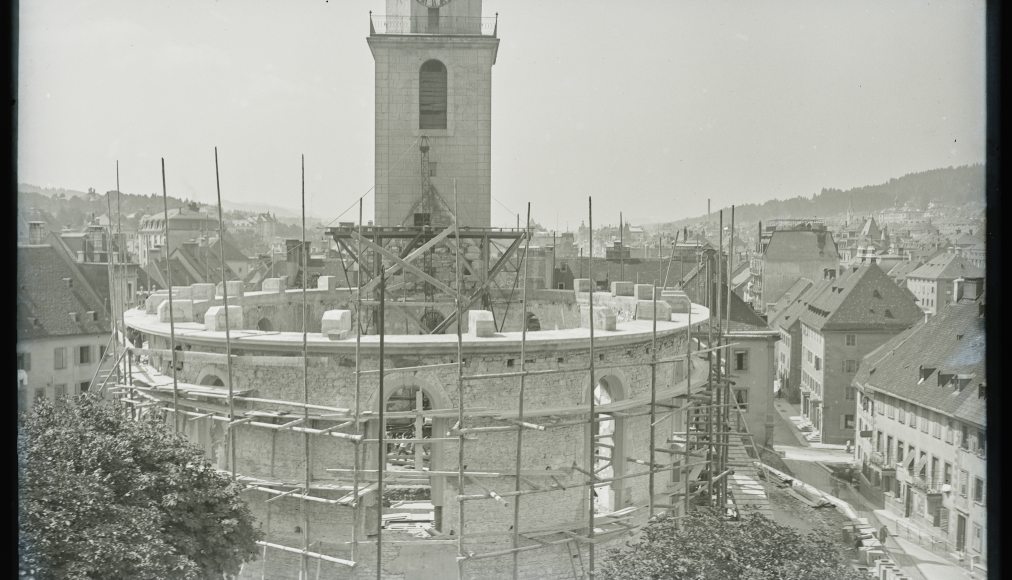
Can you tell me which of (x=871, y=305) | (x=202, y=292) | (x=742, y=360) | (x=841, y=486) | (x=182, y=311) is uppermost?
(x=202, y=292)

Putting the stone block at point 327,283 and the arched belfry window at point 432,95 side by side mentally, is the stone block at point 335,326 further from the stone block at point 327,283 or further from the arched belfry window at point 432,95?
the arched belfry window at point 432,95

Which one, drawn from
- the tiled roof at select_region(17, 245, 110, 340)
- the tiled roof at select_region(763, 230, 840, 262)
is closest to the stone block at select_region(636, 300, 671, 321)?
the tiled roof at select_region(17, 245, 110, 340)

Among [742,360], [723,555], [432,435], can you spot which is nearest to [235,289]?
[432,435]

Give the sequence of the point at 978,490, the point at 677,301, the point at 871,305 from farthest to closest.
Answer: the point at 871,305, the point at 978,490, the point at 677,301

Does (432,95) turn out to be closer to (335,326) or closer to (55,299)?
(335,326)

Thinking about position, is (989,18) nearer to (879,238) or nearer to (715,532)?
(715,532)

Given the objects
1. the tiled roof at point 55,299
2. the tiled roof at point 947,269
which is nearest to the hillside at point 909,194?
the tiled roof at point 947,269

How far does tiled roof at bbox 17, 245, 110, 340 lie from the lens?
3347 centimetres

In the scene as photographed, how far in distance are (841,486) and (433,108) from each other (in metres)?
20.3

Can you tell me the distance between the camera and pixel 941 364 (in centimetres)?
2678

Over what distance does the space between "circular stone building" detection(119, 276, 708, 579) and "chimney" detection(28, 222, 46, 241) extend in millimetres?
20528

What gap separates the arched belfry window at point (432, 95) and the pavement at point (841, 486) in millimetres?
18914

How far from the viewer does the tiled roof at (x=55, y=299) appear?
33.5 metres

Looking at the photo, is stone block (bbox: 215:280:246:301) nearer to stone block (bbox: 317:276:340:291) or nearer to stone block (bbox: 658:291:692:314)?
stone block (bbox: 317:276:340:291)
